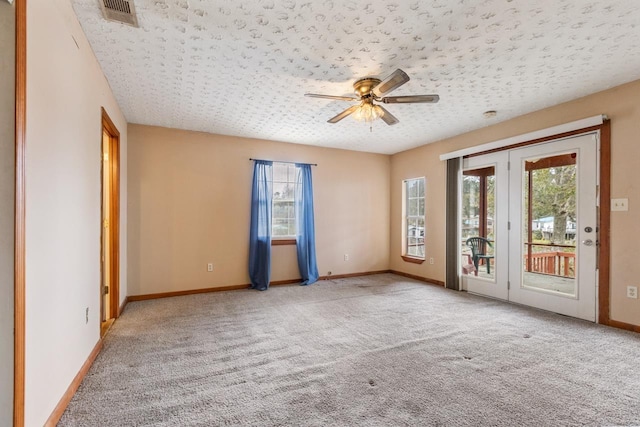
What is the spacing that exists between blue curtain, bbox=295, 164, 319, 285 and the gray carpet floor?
1421 mm

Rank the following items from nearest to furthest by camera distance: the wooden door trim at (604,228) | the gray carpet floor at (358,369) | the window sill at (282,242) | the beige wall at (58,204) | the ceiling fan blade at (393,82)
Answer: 1. the beige wall at (58,204)
2. the gray carpet floor at (358,369)
3. the ceiling fan blade at (393,82)
4. the wooden door trim at (604,228)
5. the window sill at (282,242)

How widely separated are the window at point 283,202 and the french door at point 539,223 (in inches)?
115

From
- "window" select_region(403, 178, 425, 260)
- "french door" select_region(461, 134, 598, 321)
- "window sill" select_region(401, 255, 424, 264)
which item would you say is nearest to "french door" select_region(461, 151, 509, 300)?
"french door" select_region(461, 134, 598, 321)

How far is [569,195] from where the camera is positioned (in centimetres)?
347

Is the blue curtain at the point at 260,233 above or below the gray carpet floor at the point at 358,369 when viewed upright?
above

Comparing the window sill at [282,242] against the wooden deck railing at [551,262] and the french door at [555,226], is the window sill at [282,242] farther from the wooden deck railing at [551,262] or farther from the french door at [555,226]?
the wooden deck railing at [551,262]

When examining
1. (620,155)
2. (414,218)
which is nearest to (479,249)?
(414,218)

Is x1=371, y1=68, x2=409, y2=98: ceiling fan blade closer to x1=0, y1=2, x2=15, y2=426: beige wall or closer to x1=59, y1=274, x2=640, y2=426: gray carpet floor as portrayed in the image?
x1=0, y1=2, x2=15, y2=426: beige wall

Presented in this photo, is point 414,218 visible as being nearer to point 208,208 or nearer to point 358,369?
point 208,208

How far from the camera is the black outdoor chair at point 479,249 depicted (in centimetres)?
438

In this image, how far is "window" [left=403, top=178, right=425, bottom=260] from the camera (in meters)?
5.61

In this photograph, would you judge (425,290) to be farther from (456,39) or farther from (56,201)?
(56,201)

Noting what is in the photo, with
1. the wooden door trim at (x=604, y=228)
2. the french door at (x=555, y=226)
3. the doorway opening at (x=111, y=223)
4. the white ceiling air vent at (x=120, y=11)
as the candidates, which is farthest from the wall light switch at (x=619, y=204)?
the doorway opening at (x=111, y=223)

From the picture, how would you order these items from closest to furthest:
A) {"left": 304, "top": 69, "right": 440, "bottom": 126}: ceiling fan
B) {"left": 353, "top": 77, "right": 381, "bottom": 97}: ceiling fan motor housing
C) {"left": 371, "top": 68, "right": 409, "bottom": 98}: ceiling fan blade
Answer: {"left": 371, "top": 68, "right": 409, "bottom": 98}: ceiling fan blade, {"left": 304, "top": 69, "right": 440, "bottom": 126}: ceiling fan, {"left": 353, "top": 77, "right": 381, "bottom": 97}: ceiling fan motor housing
